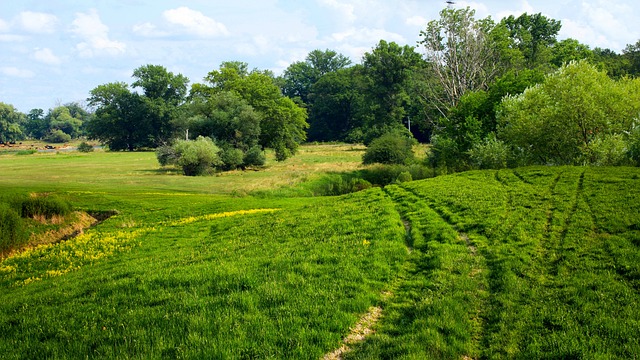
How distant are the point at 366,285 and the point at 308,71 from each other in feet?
580

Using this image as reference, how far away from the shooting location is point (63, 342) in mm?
8156

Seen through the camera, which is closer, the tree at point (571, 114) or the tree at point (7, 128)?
the tree at point (571, 114)

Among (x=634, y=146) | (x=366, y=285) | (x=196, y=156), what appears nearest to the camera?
(x=366, y=285)

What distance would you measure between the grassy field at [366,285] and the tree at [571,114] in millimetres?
10142

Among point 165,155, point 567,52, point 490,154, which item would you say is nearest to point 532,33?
point 567,52

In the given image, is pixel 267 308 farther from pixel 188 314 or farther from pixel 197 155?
pixel 197 155

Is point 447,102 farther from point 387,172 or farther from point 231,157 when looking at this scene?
point 231,157

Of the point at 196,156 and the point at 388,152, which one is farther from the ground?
the point at 388,152

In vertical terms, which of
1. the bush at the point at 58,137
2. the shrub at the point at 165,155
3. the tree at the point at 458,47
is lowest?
the shrub at the point at 165,155

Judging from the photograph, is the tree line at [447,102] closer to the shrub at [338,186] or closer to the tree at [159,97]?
the tree at [159,97]

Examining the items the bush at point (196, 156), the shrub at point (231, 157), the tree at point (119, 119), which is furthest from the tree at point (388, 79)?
the tree at point (119, 119)

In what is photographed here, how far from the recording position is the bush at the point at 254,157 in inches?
2874

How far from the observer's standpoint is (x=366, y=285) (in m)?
11.0

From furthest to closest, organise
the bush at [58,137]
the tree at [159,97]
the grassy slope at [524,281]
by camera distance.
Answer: the bush at [58,137]
the tree at [159,97]
the grassy slope at [524,281]
